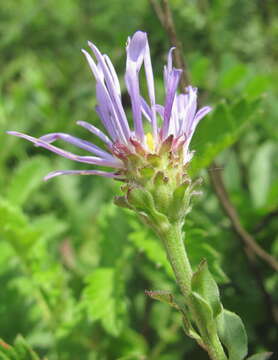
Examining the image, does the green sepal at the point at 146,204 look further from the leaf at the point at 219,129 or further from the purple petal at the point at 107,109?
the leaf at the point at 219,129

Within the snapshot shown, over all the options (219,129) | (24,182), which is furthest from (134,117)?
(24,182)

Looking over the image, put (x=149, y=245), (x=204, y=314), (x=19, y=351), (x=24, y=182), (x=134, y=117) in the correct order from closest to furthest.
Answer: (x=204, y=314) < (x=134, y=117) < (x=19, y=351) < (x=149, y=245) < (x=24, y=182)

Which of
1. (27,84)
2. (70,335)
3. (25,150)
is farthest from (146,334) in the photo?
(27,84)

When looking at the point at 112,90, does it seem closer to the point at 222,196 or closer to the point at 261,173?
the point at 222,196

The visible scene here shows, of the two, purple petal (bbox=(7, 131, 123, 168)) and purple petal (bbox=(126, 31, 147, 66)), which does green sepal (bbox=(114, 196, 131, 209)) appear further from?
purple petal (bbox=(126, 31, 147, 66))

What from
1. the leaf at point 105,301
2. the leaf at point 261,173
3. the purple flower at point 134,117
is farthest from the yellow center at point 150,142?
the leaf at point 261,173
